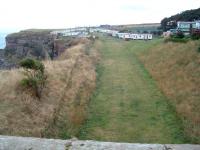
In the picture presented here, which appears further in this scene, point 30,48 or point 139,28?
point 139,28

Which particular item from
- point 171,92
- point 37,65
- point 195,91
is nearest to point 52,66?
point 37,65

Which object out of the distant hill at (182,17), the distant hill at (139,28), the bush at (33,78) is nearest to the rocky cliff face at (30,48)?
the distant hill at (182,17)

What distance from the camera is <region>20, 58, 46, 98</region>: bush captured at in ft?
57.6

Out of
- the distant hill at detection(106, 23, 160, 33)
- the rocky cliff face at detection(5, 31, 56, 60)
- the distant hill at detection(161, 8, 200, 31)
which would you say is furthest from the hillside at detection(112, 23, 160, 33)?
the rocky cliff face at detection(5, 31, 56, 60)

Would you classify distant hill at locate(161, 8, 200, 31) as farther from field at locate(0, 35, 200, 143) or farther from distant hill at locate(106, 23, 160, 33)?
field at locate(0, 35, 200, 143)

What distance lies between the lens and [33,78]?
18625mm

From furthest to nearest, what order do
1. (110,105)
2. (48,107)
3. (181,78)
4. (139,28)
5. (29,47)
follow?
1. (139,28)
2. (29,47)
3. (181,78)
4. (110,105)
5. (48,107)

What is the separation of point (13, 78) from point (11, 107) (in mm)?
5335

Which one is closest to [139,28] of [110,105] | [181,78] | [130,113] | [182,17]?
[182,17]

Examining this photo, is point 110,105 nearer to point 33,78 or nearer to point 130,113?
point 130,113

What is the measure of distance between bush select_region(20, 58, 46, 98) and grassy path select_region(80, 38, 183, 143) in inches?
112

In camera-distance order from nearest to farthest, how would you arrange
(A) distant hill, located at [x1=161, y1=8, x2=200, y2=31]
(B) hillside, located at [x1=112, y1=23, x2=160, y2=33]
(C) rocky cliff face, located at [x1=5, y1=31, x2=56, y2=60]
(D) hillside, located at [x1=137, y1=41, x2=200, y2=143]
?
(D) hillside, located at [x1=137, y1=41, x2=200, y2=143] → (C) rocky cliff face, located at [x1=5, y1=31, x2=56, y2=60] → (A) distant hill, located at [x1=161, y1=8, x2=200, y2=31] → (B) hillside, located at [x1=112, y1=23, x2=160, y2=33]

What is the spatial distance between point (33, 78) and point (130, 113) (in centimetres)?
521

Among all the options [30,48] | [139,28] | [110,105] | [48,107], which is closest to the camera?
[48,107]
